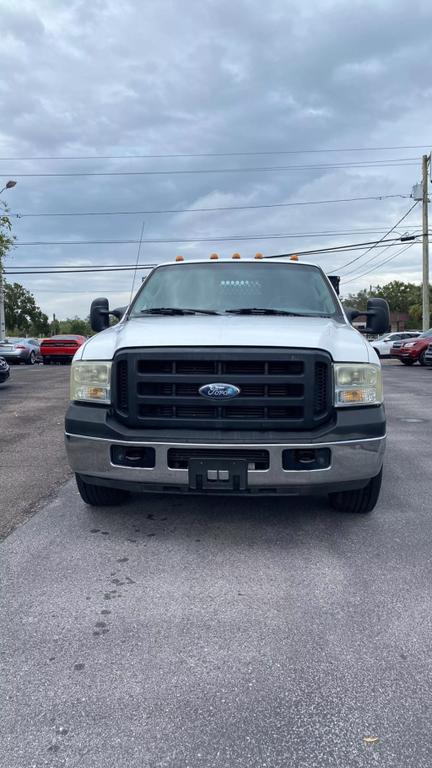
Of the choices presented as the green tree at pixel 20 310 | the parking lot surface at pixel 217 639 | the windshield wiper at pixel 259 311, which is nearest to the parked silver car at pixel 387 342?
the windshield wiper at pixel 259 311

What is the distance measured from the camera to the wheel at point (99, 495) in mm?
4316

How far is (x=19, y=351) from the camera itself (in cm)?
2902

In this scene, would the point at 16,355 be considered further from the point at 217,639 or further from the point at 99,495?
the point at 217,639

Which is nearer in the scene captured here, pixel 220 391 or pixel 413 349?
pixel 220 391

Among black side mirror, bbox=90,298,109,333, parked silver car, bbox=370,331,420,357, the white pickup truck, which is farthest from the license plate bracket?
parked silver car, bbox=370,331,420,357

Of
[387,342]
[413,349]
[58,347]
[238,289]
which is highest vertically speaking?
[238,289]

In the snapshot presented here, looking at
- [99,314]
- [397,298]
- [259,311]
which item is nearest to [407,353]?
[99,314]

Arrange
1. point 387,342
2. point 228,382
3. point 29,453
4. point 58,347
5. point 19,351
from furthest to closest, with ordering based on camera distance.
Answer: point 387,342, point 19,351, point 58,347, point 29,453, point 228,382

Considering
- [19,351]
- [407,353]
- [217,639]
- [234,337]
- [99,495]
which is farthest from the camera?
[19,351]

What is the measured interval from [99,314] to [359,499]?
280 cm

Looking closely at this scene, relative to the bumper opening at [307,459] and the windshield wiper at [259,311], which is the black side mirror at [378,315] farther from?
the bumper opening at [307,459]

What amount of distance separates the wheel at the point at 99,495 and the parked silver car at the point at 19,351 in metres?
25.0

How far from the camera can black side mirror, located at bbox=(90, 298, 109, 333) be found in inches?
216

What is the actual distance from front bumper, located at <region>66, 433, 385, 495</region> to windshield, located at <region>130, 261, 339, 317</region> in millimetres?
1507
